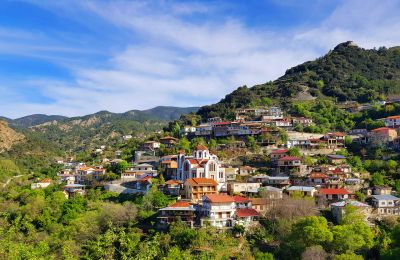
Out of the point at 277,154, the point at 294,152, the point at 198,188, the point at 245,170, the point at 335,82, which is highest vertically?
the point at 335,82

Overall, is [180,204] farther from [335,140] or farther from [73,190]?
[335,140]

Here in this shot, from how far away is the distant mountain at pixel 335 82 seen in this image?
82.0 metres

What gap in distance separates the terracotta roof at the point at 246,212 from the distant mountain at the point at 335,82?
37806 millimetres

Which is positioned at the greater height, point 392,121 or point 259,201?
point 392,121

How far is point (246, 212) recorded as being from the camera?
3691 cm

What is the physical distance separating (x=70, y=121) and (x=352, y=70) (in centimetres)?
13603

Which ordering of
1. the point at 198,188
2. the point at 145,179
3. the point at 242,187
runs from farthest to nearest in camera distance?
the point at 145,179 < the point at 242,187 < the point at 198,188

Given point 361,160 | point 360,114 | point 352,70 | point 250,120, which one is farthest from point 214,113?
point 352,70

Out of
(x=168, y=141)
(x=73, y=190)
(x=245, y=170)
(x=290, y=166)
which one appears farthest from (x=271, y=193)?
(x=168, y=141)

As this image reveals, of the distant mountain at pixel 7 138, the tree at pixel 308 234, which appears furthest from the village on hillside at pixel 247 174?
the distant mountain at pixel 7 138

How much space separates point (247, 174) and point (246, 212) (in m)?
11.2

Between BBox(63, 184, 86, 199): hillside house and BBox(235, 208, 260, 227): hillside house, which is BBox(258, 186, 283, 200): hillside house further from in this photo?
BBox(63, 184, 86, 199): hillside house

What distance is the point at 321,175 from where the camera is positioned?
44.4 meters

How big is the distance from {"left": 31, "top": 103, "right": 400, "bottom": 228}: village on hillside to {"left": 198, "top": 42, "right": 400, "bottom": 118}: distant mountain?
1632 cm
